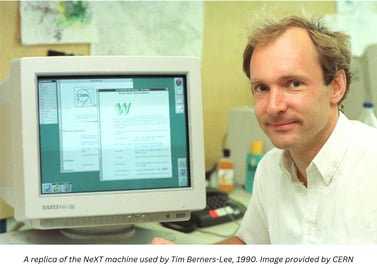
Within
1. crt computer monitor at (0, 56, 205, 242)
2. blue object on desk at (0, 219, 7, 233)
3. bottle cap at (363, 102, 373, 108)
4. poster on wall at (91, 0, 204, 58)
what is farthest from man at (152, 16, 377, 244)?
blue object on desk at (0, 219, 7, 233)

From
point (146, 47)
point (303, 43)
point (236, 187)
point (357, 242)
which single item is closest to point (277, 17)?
point (303, 43)

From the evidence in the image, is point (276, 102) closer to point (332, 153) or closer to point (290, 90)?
point (290, 90)

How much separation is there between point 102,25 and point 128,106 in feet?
1.66

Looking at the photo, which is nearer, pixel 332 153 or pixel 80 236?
pixel 332 153

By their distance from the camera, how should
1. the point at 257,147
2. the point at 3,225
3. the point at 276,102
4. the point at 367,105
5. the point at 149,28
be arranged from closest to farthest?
the point at 276,102, the point at 3,225, the point at 367,105, the point at 149,28, the point at 257,147

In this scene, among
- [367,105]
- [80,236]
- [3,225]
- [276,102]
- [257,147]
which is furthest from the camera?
[257,147]

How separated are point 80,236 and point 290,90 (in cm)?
53

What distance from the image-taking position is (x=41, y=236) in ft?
3.31

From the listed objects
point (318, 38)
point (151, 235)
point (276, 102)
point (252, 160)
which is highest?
point (318, 38)

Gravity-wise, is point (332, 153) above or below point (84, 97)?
below

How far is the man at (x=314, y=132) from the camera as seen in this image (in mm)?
837

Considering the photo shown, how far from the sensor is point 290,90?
842 millimetres

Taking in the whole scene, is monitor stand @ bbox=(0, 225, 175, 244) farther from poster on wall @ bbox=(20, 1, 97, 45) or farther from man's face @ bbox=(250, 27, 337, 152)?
poster on wall @ bbox=(20, 1, 97, 45)

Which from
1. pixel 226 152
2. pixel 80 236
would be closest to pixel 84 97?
pixel 80 236
